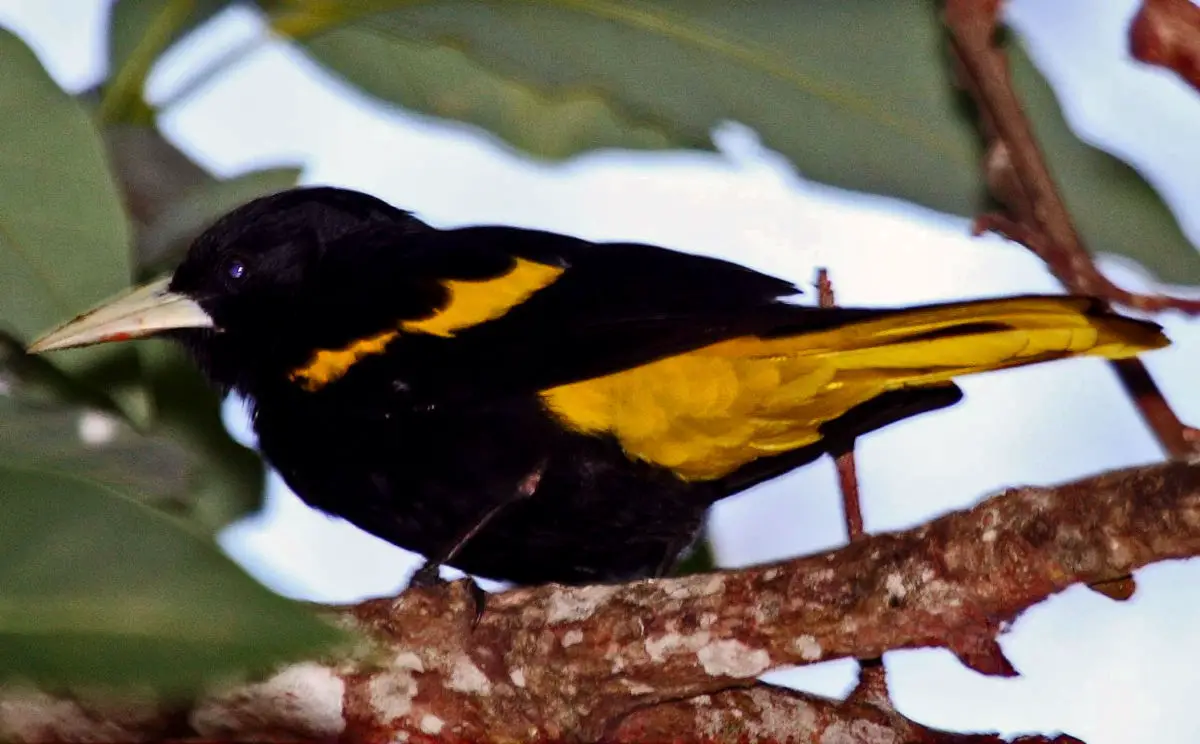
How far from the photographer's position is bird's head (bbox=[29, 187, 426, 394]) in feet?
7.36

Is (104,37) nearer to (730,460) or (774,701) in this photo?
(730,460)

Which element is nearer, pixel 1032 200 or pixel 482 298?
pixel 1032 200

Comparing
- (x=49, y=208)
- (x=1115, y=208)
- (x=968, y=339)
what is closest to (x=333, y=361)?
(x=49, y=208)

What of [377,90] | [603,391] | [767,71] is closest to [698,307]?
[603,391]

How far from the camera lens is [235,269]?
238cm

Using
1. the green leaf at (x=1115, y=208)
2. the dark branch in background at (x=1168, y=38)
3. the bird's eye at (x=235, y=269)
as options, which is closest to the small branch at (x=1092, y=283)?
the dark branch in background at (x=1168, y=38)

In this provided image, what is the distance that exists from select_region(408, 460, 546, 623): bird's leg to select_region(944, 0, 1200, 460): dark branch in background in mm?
1006

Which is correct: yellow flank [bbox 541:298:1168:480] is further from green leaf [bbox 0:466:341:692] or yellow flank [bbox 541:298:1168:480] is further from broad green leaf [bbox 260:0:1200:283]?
green leaf [bbox 0:466:341:692]

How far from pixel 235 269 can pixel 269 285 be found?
0.06 m

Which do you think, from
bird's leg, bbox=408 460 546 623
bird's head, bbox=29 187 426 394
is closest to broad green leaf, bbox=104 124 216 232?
bird's head, bbox=29 187 426 394

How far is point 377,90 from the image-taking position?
236 centimetres

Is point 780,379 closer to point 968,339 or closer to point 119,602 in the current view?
point 968,339

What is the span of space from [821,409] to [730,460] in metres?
0.17

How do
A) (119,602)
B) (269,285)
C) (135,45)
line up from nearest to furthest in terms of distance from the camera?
(119,602) < (135,45) < (269,285)
